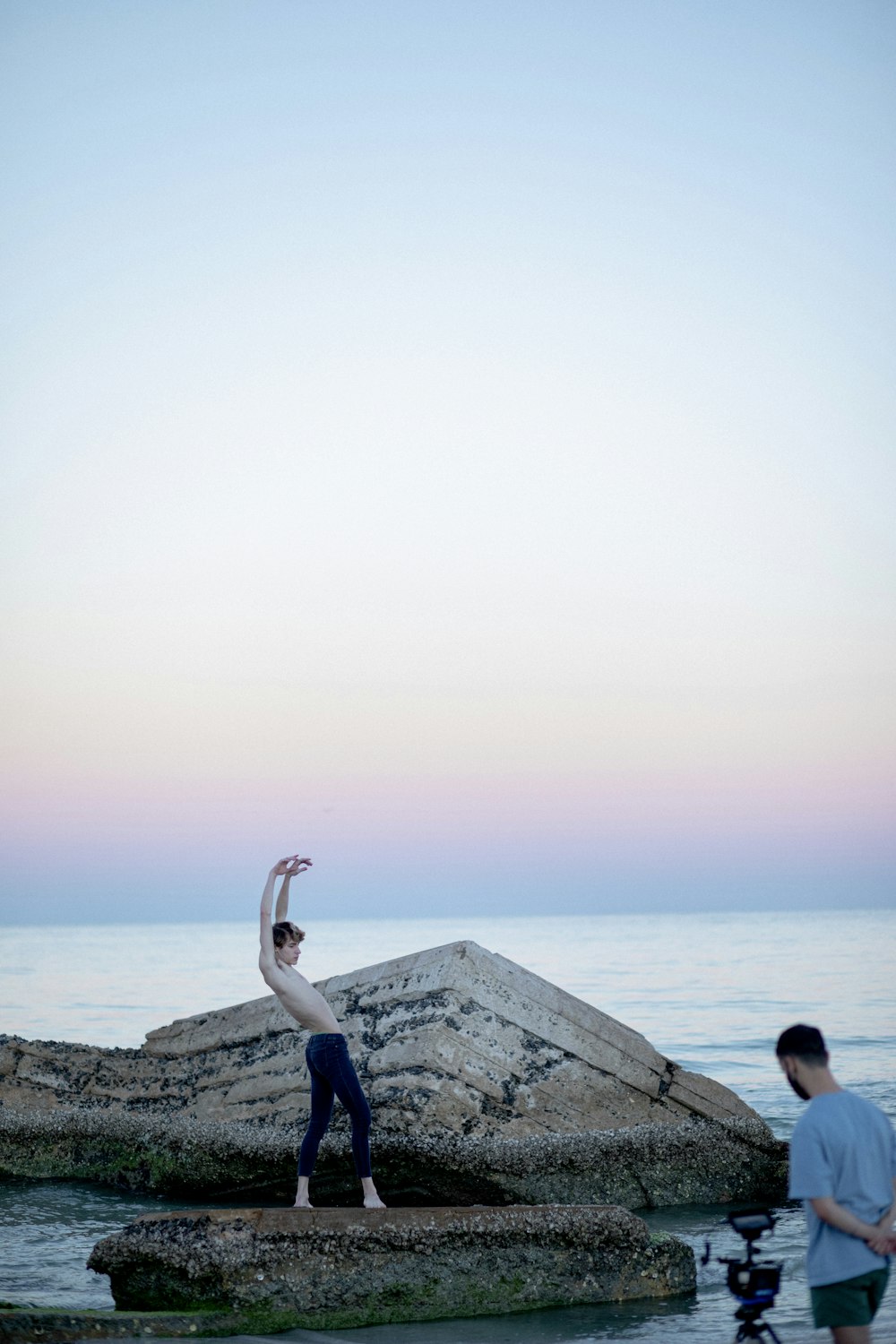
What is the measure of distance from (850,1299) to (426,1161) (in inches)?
222

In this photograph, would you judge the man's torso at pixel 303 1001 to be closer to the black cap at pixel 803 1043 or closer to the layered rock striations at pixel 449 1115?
the layered rock striations at pixel 449 1115

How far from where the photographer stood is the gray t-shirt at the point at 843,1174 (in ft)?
12.8

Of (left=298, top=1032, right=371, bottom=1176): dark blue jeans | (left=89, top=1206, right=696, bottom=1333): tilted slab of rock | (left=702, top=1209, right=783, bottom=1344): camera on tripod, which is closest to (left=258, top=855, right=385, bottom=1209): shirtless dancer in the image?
(left=298, top=1032, right=371, bottom=1176): dark blue jeans

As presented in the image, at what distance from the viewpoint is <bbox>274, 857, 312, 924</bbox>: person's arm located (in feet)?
26.1

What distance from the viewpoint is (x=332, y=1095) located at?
25.2 ft

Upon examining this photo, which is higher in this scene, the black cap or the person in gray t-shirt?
the black cap

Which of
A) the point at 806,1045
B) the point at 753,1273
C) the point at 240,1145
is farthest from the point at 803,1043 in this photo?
the point at 240,1145

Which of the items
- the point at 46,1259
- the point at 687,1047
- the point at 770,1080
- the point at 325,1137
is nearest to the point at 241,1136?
the point at 325,1137

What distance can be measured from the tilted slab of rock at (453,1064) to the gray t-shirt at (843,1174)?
18.8ft

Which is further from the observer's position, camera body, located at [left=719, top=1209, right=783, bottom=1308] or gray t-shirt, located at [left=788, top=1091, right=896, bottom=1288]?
camera body, located at [left=719, top=1209, right=783, bottom=1308]

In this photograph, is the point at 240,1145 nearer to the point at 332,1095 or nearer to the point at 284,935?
the point at 332,1095

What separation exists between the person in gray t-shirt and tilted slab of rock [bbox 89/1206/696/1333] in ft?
11.3

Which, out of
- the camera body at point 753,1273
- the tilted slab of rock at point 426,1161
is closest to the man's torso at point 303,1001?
the tilted slab of rock at point 426,1161

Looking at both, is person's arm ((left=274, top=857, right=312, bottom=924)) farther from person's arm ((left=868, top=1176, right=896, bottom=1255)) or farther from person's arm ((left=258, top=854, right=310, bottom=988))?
person's arm ((left=868, top=1176, right=896, bottom=1255))
